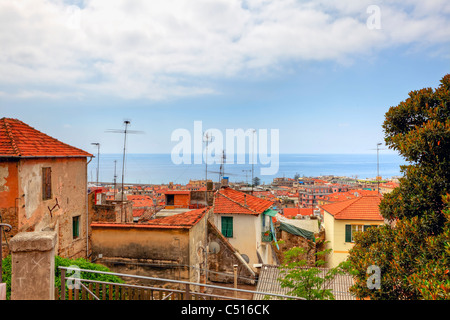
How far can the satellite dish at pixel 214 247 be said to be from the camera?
13.7m

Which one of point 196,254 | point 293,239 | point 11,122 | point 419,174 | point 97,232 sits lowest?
point 293,239

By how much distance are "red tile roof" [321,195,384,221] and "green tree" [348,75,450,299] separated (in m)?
14.5

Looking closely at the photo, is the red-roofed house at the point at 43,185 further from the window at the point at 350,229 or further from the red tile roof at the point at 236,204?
the window at the point at 350,229

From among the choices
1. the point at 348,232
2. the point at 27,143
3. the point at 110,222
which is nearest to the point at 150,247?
the point at 110,222

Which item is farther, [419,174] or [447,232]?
[419,174]

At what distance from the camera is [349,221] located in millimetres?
19766

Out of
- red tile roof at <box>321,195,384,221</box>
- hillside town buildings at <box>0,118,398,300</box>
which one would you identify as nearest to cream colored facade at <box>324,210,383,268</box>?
red tile roof at <box>321,195,384,221</box>

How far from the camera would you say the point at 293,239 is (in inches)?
834

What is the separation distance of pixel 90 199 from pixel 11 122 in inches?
182

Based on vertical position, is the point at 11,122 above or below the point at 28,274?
above

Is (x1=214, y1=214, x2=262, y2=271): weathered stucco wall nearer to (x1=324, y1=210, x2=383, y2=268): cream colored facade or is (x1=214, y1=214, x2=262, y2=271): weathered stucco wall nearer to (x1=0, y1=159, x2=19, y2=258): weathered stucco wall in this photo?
(x1=324, y1=210, x2=383, y2=268): cream colored facade

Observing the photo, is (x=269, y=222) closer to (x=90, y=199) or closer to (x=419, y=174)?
(x=90, y=199)

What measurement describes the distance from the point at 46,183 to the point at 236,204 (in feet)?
33.5
